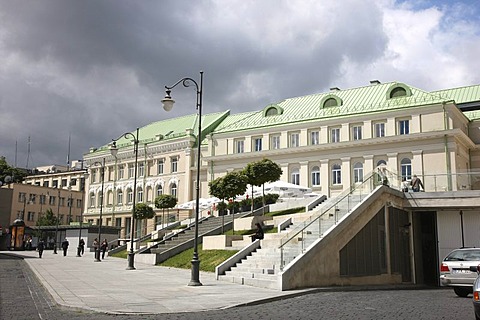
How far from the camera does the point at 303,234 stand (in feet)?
65.3

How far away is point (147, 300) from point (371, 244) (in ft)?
42.1

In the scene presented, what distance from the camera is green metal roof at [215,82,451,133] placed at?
47.9m

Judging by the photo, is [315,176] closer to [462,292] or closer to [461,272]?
[462,292]

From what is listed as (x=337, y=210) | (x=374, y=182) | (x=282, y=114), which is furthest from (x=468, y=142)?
(x=337, y=210)

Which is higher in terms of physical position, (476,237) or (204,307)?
(476,237)

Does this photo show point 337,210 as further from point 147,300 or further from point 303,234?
point 147,300

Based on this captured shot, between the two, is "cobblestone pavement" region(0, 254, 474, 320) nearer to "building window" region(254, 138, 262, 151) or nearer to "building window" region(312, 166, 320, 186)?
"building window" region(312, 166, 320, 186)

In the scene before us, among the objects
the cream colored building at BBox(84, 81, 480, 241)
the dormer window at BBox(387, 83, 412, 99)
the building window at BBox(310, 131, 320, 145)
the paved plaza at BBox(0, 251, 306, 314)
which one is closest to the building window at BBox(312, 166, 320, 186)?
the cream colored building at BBox(84, 81, 480, 241)

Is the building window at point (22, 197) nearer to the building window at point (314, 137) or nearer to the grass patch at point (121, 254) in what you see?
the grass patch at point (121, 254)

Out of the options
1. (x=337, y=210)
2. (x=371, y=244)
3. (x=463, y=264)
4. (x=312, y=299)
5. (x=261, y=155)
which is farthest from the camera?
(x=261, y=155)

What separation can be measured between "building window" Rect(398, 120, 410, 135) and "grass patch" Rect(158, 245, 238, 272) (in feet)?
80.7

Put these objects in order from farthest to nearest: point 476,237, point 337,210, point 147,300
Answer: point 476,237 < point 337,210 < point 147,300

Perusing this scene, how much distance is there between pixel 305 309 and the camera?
43.2ft

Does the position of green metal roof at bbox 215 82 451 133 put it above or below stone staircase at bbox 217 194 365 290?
above
